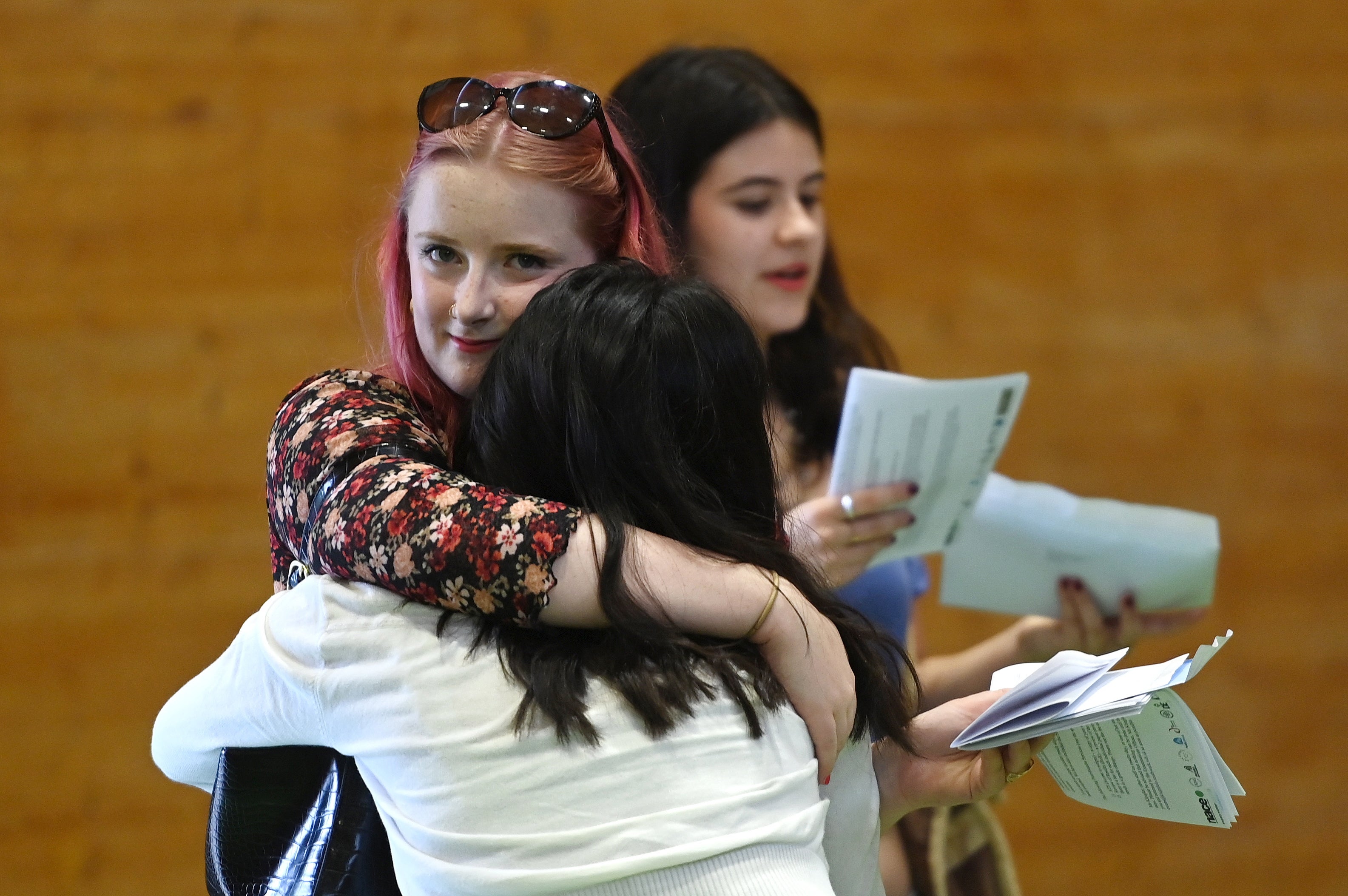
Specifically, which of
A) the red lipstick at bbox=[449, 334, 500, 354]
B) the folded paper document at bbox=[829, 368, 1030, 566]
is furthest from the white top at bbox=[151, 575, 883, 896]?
the folded paper document at bbox=[829, 368, 1030, 566]

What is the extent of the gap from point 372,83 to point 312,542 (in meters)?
1.67

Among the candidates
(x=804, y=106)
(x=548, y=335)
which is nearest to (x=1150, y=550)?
(x=804, y=106)

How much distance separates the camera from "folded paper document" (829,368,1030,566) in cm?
153

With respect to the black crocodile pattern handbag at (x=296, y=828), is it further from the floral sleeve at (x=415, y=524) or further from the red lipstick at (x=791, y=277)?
the red lipstick at (x=791, y=277)

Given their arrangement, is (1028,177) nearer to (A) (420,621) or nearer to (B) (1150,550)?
(B) (1150,550)

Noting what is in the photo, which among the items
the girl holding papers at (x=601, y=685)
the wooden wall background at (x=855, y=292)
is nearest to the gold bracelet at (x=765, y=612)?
the girl holding papers at (x=601, y=685)

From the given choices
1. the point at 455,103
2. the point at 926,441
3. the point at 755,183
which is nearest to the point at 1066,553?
the point at 926,441

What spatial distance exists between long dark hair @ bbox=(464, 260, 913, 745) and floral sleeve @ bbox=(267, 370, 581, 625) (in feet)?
0.13

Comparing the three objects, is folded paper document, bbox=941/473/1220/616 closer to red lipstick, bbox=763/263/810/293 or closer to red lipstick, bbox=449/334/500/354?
red lipstick, bbox=763/263/810/293

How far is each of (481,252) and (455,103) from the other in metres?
0.16

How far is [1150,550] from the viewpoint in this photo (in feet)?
5.71

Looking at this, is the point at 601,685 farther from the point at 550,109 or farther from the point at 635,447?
the point at 550,109

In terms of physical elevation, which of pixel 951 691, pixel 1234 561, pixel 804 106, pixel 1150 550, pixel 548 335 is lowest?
pixel 1234 561

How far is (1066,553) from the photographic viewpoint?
70.6 inches
